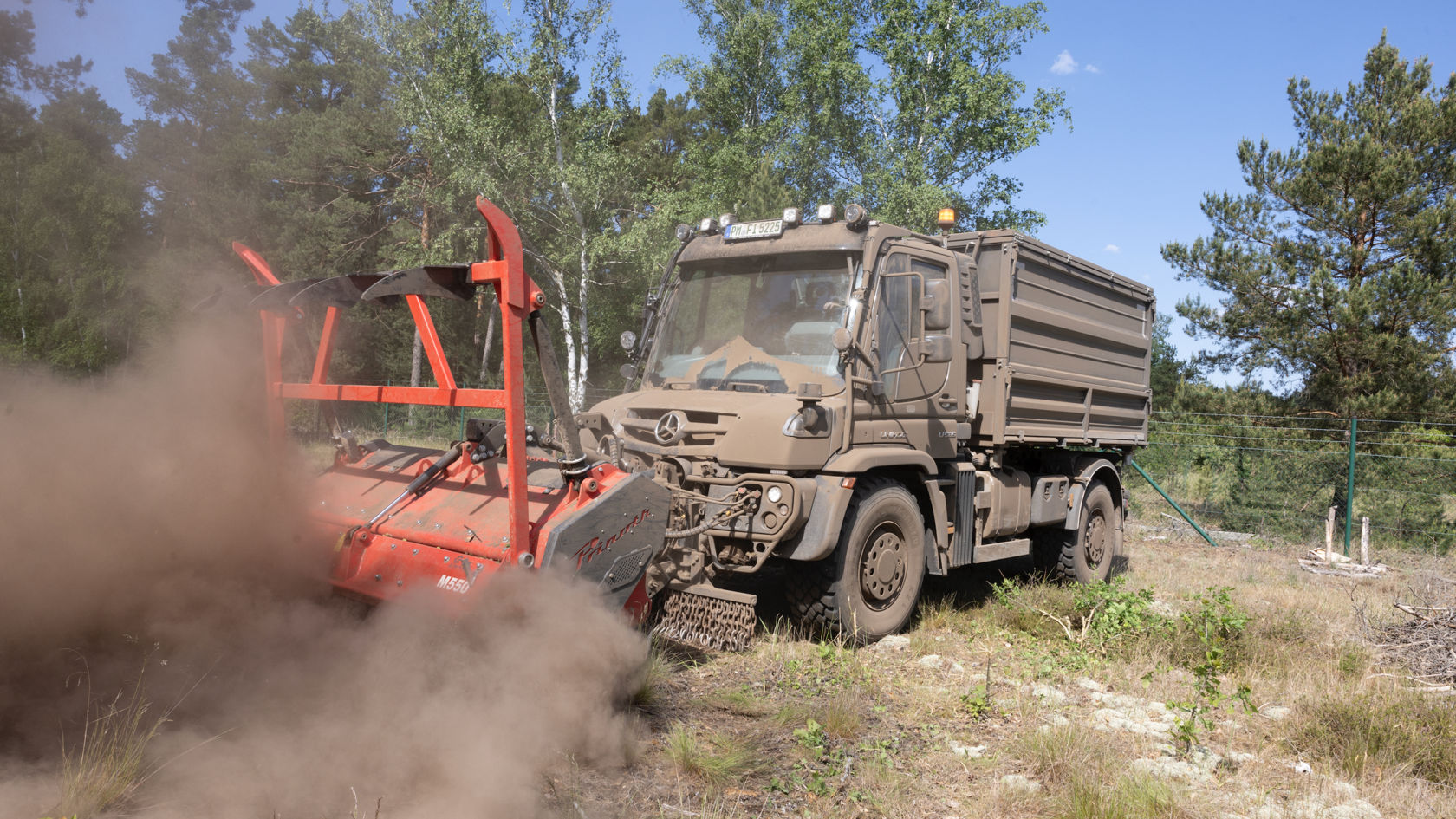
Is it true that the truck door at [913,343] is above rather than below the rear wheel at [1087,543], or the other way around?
above

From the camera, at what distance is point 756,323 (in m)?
6.38

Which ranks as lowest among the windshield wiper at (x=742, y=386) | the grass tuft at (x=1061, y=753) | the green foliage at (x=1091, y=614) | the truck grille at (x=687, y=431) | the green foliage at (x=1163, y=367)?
the grass tuft at (x=1061, y=753)

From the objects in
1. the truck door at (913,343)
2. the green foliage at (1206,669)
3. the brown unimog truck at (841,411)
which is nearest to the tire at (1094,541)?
the brown unimog truck at (841,411)

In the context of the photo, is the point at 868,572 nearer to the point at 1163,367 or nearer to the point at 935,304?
the point at 935,304

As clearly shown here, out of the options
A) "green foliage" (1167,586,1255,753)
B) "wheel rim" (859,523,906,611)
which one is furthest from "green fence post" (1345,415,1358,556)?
"wheel rim" (859,523,906,611)

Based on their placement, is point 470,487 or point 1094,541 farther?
point 1094,541

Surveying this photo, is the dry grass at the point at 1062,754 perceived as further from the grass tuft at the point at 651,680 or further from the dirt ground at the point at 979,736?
the grass tuft at the point at 651,680

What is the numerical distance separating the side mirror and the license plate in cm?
114

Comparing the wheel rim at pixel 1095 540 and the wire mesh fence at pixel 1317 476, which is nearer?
the wheel rim at pixel 1095 540

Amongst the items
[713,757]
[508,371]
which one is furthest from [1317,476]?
[508,371]

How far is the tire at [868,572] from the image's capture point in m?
5.70

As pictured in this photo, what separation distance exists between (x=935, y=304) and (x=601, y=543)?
10.6ft

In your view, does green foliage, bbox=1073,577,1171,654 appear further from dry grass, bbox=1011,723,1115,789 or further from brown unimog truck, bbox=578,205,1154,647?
dry grass, bbox=1011,723,1115,789

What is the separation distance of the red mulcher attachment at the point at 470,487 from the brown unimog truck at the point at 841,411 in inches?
27.1
